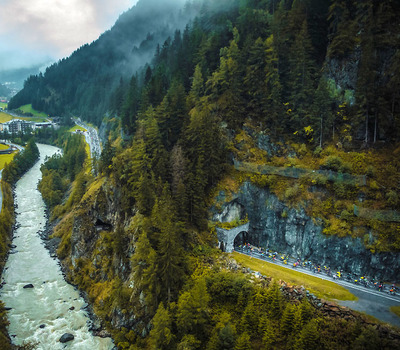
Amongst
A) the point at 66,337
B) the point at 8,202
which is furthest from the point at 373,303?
the point at 8,202

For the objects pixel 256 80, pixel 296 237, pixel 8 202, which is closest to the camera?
pixel 296 237

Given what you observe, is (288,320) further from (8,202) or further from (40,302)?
(8,202)

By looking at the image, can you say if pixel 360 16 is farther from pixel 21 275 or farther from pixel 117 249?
pixel 21 275

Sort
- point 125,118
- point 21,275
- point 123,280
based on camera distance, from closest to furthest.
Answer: point 123,280, point 21,275, point 125,118

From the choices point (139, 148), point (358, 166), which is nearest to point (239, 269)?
point (358, 166)

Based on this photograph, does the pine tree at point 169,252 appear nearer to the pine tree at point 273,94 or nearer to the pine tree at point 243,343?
the pine tree at point 243,343

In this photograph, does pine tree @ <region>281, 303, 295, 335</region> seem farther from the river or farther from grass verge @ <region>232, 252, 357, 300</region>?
the river
